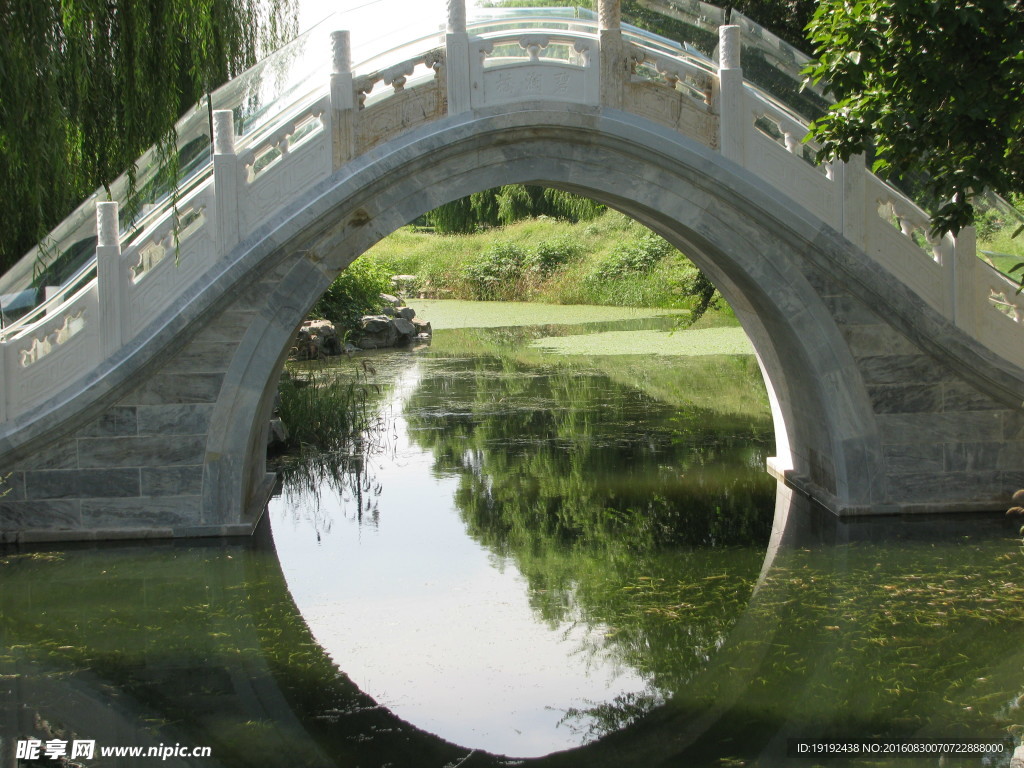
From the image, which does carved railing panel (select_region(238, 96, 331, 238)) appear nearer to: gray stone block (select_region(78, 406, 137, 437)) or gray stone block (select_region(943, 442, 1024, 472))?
gray stone block (select_region(78, 406, 137, 437))

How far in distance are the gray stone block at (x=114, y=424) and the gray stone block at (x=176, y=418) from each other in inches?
2.3

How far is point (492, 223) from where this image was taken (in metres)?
32.7

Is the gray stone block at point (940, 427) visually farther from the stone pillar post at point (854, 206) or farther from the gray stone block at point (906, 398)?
the stone pillar post at point (854, 206)

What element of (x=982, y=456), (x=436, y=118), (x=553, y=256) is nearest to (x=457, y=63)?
(x=436, y=118)

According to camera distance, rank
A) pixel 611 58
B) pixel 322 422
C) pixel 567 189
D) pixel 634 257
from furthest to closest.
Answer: pixel 634 257 → pixel 322 422 → pixel 567 189 → pixel 611 58

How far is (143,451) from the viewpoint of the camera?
710 centimetres

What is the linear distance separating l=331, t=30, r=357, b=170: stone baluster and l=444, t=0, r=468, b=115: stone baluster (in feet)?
2.04

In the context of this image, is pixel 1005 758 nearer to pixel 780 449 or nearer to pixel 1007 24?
pixel 1007 24

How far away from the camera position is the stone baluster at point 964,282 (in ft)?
24.3

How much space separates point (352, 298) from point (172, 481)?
537 inches

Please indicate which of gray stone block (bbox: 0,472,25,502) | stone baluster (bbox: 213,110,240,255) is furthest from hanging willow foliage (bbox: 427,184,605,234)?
gray stone block (bbox: 0,472,25,502)

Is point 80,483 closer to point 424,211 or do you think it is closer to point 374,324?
point 424,211

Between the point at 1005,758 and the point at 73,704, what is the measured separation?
3.83 m

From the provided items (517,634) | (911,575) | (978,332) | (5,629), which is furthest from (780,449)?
(5,629)
